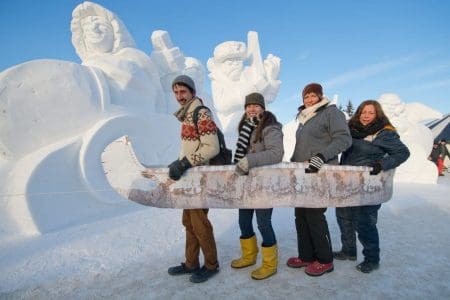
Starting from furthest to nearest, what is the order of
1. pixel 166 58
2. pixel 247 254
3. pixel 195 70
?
pixel 195 70
pixel 166 58
pixel 247 254

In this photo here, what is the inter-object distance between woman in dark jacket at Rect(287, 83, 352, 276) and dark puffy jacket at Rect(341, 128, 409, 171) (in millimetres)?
276

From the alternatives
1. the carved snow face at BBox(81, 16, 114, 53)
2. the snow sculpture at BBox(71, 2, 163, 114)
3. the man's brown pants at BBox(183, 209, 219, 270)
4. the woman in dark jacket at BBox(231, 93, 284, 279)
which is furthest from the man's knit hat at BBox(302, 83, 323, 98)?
the carved snow face at BBox(81, 16, 114, 53)

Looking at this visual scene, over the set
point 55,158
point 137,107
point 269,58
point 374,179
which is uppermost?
point 269,58

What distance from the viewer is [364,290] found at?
200 centimetres

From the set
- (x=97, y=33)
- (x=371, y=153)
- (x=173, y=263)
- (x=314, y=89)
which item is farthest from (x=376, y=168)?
(x=97, y=33)

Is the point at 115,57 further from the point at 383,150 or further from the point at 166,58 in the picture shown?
the point at 383,150

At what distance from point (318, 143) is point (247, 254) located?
1.14 m

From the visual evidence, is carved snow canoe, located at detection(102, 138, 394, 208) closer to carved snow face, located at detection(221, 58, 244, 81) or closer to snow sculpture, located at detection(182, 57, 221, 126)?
snow sculpture, located at detection(182, 57, 221, 126)

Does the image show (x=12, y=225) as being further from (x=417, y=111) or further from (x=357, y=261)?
(x=417, y=111)

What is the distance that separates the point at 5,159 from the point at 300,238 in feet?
12.7

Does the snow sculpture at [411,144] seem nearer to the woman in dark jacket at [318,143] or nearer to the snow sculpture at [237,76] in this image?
the snow sculpture at [237,76]

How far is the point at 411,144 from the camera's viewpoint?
806cm

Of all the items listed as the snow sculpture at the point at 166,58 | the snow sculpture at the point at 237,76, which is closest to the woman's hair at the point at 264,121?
the snow sculpture at the point at 166,58

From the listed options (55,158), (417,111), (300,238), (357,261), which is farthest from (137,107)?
(417,111)
